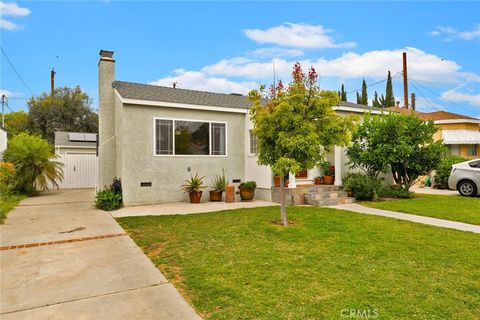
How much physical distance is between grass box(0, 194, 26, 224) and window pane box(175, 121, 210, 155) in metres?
5.28

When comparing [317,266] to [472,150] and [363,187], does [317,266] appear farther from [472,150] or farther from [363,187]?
Result: [472,150]

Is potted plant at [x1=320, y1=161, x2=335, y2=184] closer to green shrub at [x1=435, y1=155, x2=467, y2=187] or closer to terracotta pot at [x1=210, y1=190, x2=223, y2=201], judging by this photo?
terracotta pot at [x1=210, y1=190, x2=223, y2=201]

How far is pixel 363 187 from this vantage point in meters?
10.7

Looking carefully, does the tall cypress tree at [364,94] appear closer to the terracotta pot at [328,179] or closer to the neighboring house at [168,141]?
the neighboring house at [168,141]

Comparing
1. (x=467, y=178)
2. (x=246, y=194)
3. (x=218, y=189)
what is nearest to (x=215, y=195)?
(x=218, y=189)

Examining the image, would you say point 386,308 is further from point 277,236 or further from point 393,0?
point 393,0

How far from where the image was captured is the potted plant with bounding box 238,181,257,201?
435 inches

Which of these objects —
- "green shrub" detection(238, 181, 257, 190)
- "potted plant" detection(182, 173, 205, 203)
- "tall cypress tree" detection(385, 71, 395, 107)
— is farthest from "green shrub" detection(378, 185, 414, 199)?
"tall cypress tree" detection(385, 71, 395, 107)

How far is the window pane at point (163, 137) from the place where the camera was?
1063 cm

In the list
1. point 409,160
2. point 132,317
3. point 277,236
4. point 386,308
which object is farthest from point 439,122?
point 132,317

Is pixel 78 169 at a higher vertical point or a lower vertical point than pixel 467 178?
higher

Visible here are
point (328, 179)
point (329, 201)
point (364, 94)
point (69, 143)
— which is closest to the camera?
point (329, 201)

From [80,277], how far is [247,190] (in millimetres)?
7386

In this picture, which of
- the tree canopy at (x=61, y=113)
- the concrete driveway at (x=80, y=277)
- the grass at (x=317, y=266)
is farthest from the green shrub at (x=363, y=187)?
the tree canopy at (x=61, y=113)
